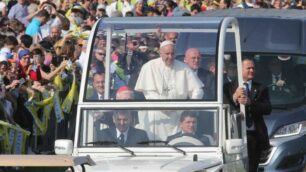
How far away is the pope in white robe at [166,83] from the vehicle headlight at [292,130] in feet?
13.3

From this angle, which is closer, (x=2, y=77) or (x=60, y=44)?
(x=2, y=77)

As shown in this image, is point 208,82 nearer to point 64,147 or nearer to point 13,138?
point 64,147

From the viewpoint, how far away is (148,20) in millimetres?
13109

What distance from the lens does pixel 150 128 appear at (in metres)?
12.5

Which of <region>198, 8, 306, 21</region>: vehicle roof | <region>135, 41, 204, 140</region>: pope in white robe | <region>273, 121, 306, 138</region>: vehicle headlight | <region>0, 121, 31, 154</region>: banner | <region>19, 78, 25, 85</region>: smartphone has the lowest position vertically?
<region>0, 121, 31, 154</region>: banner

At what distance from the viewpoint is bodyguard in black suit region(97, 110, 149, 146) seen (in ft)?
40.7

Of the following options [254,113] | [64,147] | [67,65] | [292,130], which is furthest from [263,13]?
[64,147]

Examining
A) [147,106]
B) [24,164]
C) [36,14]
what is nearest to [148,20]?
[147,106]

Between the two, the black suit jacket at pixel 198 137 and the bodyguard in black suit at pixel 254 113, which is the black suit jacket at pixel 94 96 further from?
the bodyguard in black suit at pixel 254 113

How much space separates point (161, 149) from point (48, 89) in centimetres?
641

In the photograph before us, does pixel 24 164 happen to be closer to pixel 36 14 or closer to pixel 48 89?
pixel 48 89

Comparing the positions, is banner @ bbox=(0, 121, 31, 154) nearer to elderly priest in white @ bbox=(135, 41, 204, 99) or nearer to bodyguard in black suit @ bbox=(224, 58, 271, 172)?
bodyguard in black suit @ bbox=(224, 58, 271, 172)

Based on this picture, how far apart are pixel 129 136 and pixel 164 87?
0.65 metres

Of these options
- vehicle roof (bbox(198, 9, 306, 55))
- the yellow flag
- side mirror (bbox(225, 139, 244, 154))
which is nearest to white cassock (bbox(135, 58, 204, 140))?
side mirror (bbox(225, 139, 244, 154))
